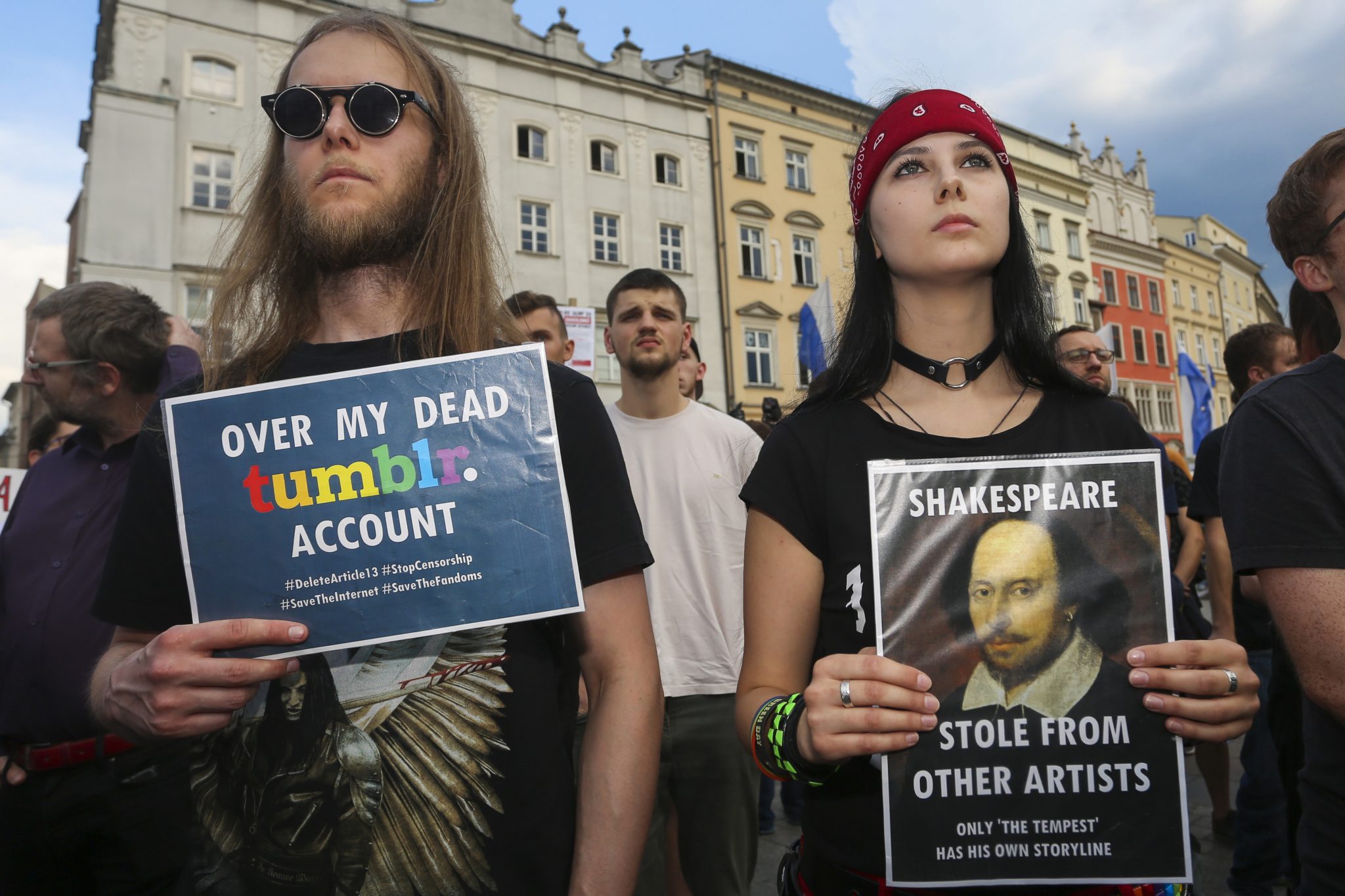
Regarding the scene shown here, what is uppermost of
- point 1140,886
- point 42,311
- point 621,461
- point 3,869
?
point 42,311

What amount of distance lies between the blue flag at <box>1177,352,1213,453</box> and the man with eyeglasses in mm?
11498

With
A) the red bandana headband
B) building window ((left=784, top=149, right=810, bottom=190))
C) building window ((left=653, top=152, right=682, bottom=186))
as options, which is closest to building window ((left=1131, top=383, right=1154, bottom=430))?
building window ((left=784, top=149, right=810, bottom=190))

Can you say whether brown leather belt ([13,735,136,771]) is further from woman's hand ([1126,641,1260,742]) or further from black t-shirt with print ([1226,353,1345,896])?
black t-shirt with print ([1226,353,1345,896])

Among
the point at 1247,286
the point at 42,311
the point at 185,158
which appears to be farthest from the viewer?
the point at 1247,286

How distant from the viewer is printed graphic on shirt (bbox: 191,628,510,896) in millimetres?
1329

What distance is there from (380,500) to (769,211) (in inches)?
971

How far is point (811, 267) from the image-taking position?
25734mm

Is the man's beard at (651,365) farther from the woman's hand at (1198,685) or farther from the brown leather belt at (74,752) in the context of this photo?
the woman's hand at (1198,685)

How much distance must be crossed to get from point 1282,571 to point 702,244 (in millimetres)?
22763

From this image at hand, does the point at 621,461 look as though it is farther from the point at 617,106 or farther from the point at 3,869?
the point at 617,106

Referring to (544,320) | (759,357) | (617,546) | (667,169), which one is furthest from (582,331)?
(667,169)

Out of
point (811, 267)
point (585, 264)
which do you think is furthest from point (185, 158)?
point (811, 267)

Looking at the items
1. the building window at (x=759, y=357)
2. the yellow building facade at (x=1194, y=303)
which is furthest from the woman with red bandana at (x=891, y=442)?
the yellow building facade at (x=1194, y=303)

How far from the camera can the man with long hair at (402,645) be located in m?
1.34
